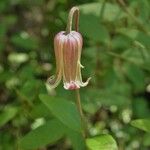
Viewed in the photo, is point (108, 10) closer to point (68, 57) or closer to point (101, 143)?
point (68, 57)

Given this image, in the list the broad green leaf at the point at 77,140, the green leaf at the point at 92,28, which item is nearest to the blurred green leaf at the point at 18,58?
the green leaf at the point at 92,28

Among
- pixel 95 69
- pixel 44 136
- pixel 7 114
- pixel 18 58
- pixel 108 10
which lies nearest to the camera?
pixel 44 136

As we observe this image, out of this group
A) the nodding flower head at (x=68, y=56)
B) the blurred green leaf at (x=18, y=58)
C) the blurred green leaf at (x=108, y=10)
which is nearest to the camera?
the nodding flower head at (x=68, y=56)

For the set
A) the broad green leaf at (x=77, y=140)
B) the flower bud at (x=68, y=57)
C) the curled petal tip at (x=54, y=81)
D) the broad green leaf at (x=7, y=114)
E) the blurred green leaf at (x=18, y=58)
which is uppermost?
the flower bud at (x=68, y=57)

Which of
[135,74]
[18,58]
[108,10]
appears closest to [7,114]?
[108,10]

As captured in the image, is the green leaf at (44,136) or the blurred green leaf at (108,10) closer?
the green leaf at (44,136)

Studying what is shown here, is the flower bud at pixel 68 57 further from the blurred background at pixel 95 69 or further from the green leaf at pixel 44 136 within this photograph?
the blurred background at pixel 95 69
